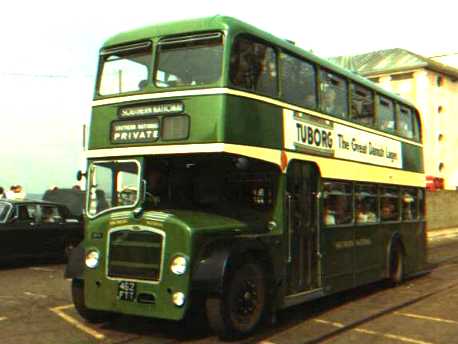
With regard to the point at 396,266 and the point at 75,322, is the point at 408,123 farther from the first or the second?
the point at 75,322

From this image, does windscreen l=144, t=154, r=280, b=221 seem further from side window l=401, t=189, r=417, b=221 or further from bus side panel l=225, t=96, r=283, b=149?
side window l=401, t=189, r=417, b=221

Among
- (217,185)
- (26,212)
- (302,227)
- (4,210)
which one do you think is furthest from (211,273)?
(26,212)

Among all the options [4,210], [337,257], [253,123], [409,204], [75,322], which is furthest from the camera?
[4,210]

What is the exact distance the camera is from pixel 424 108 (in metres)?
60.4

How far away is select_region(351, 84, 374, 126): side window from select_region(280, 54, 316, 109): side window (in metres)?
1.55

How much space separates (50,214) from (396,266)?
8.05 m

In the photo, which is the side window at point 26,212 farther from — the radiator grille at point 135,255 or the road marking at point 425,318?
the road marking at point 425,318

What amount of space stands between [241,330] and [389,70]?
57906mm

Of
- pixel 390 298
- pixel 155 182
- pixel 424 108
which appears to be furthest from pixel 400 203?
pixel 424 108

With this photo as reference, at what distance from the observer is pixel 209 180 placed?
805 centimetres

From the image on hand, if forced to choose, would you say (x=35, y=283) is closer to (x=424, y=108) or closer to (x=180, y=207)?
(x=180, y=207)

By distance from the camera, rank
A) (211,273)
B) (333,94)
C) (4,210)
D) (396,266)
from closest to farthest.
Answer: (211,273) → (333,94) → (396,266) → (4,210)

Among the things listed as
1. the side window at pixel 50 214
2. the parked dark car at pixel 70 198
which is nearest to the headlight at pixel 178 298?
the side window at pixel 50 214

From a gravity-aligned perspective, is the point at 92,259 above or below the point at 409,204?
below
